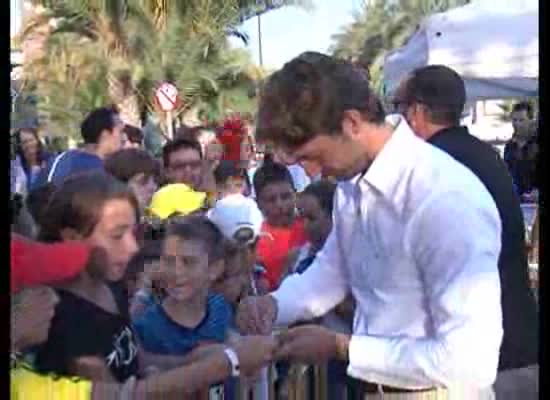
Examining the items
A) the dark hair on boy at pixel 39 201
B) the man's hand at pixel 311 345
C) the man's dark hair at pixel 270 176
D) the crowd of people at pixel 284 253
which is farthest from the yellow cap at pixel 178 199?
the man's hand at pixel 311 345

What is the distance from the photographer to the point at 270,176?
8.39ft

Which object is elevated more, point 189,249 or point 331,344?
point 189,249

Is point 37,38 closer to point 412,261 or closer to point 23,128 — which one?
point 23,128

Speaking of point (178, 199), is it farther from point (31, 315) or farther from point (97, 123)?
point (31, 315)

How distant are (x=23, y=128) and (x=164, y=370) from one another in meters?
0.59

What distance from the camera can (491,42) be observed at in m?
2.50

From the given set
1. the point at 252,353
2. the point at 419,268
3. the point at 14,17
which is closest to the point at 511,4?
the point at 419,268

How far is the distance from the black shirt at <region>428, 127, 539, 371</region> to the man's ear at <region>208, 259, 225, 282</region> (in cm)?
51

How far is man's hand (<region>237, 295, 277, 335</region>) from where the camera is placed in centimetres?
254

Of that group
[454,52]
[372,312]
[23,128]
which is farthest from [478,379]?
[23,128]

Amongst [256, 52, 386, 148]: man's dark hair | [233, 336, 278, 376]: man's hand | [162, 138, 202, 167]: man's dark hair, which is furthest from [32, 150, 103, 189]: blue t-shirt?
[233, 336, 278, 376]: man's hand

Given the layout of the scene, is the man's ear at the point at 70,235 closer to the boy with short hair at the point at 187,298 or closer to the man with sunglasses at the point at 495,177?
the boy with short hair at the point at 187,298

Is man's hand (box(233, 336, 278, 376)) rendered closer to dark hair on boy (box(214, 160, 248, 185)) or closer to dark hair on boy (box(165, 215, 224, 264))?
dark hair on boy (box(165, 215, 224, 264))

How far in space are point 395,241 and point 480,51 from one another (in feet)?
1.47
